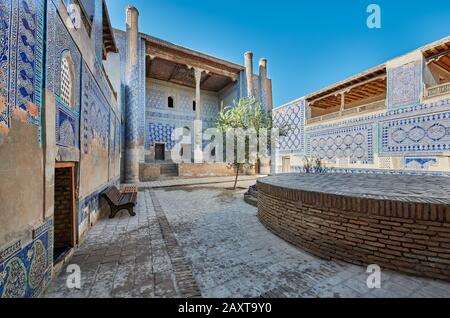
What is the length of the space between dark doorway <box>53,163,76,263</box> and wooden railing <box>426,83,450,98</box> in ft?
38.7

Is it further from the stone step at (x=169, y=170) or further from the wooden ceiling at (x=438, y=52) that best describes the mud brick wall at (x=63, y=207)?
the wooden ceiling at (x=438, y=52)

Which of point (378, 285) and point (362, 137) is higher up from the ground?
point (362, 137)

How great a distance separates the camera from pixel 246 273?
86.4 inches

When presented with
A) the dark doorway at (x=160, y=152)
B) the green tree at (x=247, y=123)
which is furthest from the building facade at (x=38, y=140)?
the dark doorway at (x=160, y=152)

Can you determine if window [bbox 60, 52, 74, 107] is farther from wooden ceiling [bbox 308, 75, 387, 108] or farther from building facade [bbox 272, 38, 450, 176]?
wooden ceiling [bbox 308, 75, 387, 108]

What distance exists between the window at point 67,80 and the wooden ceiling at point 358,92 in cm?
1241

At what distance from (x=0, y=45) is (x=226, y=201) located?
547 centimetres

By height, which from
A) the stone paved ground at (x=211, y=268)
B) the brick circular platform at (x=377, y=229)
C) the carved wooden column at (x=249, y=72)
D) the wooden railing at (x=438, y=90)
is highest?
the carved wooden column at (x=249, y=72)

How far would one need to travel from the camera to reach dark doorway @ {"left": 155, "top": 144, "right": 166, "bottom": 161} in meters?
16.7

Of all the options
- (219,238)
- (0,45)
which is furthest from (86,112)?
(219,238)

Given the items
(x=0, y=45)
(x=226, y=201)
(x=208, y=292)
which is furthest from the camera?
(x=226, y=201)

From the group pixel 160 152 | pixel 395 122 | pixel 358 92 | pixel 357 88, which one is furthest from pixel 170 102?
pixel 395 122

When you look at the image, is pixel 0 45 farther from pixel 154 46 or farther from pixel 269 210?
pixel 154 46

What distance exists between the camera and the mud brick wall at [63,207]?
278 centimetres
